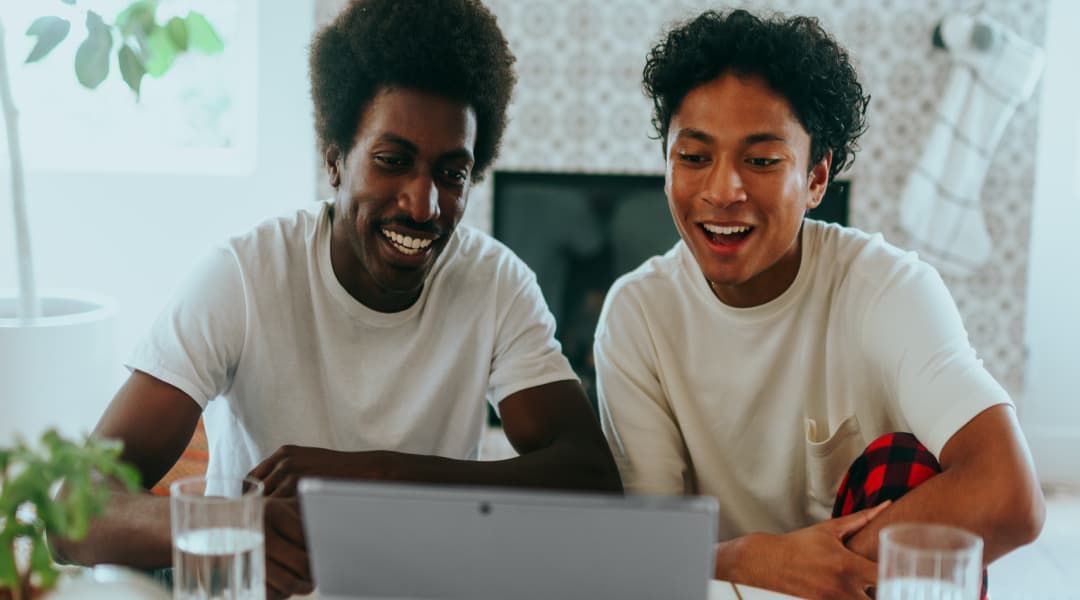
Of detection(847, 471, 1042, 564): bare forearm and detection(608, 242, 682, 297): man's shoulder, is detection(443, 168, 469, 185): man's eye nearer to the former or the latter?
detection(608, 242, 682, 297): man's shoulder

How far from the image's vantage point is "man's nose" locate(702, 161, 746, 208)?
5.24 ft

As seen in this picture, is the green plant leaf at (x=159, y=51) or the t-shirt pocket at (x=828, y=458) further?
the green plant leaf at (x=159, y=51)

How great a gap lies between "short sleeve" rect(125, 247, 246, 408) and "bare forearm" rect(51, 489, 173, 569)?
0.85 ft

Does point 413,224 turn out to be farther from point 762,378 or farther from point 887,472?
point 887,472

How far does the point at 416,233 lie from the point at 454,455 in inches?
14.5

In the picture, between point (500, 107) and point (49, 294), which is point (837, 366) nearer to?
point (500, 107)

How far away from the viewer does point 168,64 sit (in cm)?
277

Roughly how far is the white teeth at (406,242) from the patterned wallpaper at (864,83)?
1988 mm

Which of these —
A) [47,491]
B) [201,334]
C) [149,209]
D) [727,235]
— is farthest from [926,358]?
[149,209]

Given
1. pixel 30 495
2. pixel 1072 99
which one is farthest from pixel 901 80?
pixel 30 495

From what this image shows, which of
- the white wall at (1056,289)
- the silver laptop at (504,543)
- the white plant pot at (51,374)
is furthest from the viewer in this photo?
the white wall at (1056,289)

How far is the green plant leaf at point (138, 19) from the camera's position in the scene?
8.68 feet

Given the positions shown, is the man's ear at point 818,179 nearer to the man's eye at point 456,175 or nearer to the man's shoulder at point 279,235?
the man's eye at point 456,175

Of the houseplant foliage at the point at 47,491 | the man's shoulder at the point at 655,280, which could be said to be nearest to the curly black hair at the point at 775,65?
the man's shoulder at the point at 655,280
